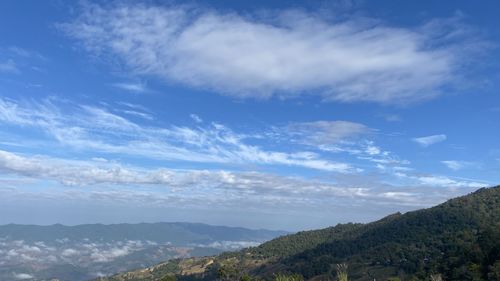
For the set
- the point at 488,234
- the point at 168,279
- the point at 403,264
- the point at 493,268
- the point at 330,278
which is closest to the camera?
the point at 493,268

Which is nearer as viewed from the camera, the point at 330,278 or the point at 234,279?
the point at 234,279

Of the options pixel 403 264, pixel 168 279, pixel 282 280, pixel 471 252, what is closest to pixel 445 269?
pixel 471 252

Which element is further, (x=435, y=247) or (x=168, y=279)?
(x=435, y=247)

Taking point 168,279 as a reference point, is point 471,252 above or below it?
above

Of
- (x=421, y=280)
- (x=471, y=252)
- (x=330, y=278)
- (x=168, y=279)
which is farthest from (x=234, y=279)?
(x=471, y=252)

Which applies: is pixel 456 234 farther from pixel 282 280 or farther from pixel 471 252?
pixel 282 280

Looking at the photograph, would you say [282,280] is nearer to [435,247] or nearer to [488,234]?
[488,234]

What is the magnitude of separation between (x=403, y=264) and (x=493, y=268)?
83891 millimetres

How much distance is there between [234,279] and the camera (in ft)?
541

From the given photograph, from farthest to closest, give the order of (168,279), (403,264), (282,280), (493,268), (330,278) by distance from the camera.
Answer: (330,278) → (403,264) → (168,279) → (493,268) → (282,280)

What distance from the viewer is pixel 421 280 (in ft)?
402

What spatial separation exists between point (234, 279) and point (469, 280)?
3342 inches

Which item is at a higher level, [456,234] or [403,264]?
[456,234]

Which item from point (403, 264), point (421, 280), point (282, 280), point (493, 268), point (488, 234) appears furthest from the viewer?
point (403, 264)
